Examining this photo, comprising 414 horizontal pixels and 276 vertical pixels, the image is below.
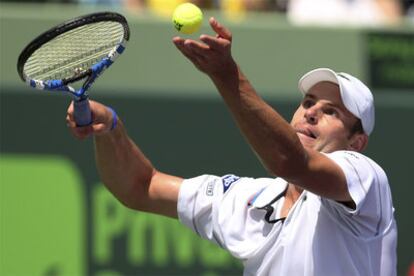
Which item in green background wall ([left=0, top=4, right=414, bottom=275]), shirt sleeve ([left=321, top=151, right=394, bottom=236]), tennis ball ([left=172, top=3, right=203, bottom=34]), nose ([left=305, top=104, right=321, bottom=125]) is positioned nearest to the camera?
tennis ball ([left=172, top=3, right=203, bottom=34])

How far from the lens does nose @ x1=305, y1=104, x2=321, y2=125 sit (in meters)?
4.66

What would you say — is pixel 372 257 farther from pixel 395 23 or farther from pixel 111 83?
pixel 395 23

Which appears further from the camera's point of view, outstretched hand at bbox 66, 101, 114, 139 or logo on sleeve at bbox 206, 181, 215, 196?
logo on sleeve at bbox 206, 181, 215, 196

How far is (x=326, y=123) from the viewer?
4641 mm

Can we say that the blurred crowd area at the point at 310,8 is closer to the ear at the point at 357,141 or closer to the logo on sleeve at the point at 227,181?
the logo on sleeve at the point at 227,181

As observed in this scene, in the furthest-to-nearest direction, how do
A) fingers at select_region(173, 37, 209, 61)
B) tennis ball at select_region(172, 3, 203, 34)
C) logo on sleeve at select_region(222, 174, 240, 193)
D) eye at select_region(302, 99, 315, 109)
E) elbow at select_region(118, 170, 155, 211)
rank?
elbow at select_region(118, 170, 155, 211) < logo on sleeve at select_region(222, 174, 240, 193) < eye at select_region(302, 99, 315, 109) < tennis ball at select_region(172, 3, 203, 34) < fingers at select_region(173, 37, 209, 61)

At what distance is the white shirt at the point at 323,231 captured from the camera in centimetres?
438

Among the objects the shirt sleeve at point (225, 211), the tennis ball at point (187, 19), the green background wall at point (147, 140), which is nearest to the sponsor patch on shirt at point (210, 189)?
the shirt sleeve at point (225, 211)

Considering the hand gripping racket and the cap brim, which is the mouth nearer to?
the cap brim

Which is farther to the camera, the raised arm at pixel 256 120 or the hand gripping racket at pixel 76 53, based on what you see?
the hand gripping racket at pixel 76 53

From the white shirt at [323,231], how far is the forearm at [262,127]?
0.31 meters

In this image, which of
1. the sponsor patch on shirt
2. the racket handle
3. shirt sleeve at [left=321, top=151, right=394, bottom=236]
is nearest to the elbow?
the sponsor patch on shirt

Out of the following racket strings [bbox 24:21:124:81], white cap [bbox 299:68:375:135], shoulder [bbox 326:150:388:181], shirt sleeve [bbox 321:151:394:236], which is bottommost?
shirt sleeve [bbox 321:151:394:236]

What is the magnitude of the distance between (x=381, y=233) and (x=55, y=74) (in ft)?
5.18
